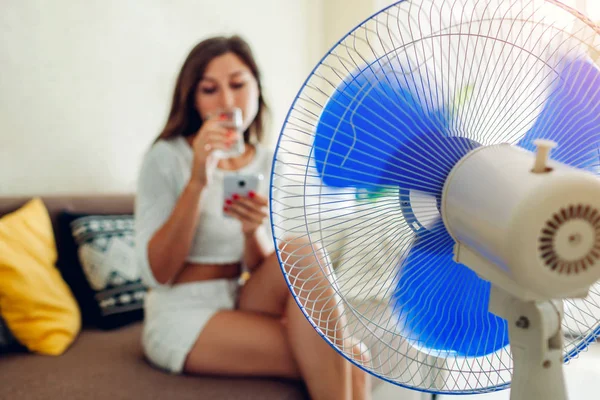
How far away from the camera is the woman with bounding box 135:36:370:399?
39.9 inches

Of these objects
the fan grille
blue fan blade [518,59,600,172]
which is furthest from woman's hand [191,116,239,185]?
the fan grille

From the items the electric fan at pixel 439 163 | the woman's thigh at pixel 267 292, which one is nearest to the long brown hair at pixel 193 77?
the woman's thigh at pixel 267 292

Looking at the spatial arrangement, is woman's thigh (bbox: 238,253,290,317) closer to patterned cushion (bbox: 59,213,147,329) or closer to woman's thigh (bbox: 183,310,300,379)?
woman's thigh (bbox: 183,310,300,379)

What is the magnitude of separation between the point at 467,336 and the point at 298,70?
2399 mm

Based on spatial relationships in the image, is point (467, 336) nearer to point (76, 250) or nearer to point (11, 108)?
point (76, 250)

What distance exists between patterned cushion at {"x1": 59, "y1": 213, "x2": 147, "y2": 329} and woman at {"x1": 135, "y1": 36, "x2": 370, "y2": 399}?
0.22 m

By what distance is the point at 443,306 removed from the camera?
0.57 metres

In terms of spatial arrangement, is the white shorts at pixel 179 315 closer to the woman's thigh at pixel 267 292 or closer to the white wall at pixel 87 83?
the woman's thigh at pixel 267 292

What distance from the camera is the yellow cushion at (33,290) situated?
3.79ft

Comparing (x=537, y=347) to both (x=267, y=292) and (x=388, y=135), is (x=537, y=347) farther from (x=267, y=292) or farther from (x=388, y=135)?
(x=267, y=292)

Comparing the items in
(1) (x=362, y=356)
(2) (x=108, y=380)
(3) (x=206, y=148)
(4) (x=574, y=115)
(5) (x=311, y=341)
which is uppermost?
(4) (x=574, y=115)

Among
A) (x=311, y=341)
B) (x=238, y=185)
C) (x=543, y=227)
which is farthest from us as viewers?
(x=238, y=185)

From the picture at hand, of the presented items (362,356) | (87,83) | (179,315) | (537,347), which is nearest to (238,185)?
(179,315)

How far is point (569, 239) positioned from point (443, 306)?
21cm
